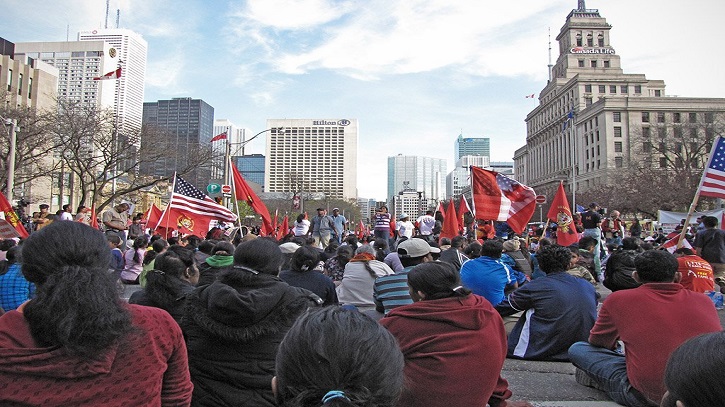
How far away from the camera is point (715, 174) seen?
924cm

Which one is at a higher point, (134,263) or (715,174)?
(715,174)

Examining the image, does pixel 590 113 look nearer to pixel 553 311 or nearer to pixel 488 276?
pixel 488 276

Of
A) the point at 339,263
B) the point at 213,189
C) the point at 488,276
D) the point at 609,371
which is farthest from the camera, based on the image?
the point at 213,189

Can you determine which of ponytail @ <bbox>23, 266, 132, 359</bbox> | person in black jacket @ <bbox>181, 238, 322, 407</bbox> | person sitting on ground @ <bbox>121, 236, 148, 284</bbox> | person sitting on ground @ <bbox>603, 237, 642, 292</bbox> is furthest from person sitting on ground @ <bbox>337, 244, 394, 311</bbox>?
person sitting on ground @ <bbox>121, 236, 148, 284</bbox>

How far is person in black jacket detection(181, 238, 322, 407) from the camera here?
3.15m

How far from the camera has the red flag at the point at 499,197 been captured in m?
11.4

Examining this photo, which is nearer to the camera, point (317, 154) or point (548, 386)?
point (548, 386)

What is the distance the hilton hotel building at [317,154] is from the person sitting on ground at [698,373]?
113486 mm

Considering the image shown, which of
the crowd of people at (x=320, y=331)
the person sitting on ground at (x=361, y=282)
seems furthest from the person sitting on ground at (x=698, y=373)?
the person sitting on ground at (x=361, y=282)

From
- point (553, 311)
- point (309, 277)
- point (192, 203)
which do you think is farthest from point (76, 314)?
point (192, 203)

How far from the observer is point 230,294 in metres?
3.13

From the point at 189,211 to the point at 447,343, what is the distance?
29.4 feet

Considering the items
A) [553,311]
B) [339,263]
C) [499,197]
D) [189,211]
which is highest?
[499,197]

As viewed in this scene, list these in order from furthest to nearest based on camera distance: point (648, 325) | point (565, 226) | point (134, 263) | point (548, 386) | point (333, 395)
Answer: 1. point (565, 226)
2. point (134, 263)
3. point (548, 386)
4. point (648, 325)
5. point (333, 395)
